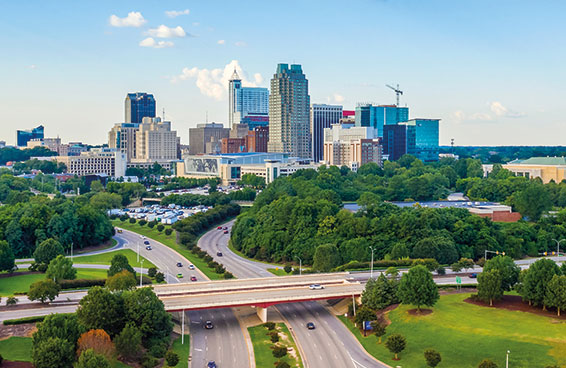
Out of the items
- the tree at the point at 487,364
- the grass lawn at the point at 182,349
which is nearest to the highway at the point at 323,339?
the tree at the point at 487,364

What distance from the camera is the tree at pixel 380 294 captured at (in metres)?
62.1

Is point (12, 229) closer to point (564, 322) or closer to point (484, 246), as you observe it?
point (484, 246)

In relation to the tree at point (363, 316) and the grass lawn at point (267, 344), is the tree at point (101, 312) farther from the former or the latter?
the tree at point (363, 316)

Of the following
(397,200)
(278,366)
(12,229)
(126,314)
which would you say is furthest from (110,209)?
(278,366)

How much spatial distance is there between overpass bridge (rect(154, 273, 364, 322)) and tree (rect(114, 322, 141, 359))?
25.6 feet

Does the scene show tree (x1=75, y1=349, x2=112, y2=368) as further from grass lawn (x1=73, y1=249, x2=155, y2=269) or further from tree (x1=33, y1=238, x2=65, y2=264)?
grass lawn (x1=73, y1=249, x2=155, y2=269)

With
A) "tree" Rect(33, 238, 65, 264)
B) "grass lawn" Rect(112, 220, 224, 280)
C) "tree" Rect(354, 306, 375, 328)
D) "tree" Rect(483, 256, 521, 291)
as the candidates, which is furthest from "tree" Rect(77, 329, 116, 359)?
"tree" Rect(483, 256, 521, 291)

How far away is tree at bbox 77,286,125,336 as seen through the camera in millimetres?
51219

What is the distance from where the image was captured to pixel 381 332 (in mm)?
55969

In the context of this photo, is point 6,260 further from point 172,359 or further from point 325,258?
point 325,258

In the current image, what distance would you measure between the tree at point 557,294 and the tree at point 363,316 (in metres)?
15.7

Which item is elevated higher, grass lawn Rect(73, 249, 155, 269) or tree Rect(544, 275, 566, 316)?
tree Rect(544, 275, 566, 316)

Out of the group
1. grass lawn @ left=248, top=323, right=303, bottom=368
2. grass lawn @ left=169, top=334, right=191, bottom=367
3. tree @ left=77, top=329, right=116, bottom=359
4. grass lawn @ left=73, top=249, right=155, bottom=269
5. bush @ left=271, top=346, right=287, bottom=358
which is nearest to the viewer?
tree @ left=77, top=329, right=116, bottom=359

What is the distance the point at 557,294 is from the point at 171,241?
68.5m
